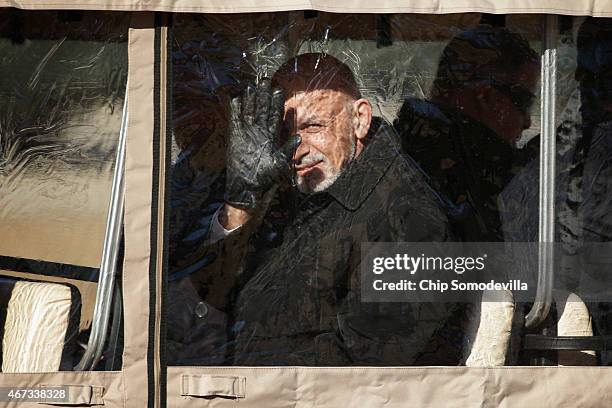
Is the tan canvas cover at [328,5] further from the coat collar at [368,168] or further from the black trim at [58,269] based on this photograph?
the black trim at [58,269]

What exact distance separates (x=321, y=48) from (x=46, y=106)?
3.20 feet

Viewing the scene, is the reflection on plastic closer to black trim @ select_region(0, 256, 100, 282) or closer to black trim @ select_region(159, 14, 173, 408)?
black trim @ select_region(159, 14, 173, 408)

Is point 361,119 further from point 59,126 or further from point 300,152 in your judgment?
point 59,126

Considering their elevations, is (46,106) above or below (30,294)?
above

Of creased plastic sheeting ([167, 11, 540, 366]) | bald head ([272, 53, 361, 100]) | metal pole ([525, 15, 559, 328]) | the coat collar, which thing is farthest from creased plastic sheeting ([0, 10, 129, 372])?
metal pole ([525, 15, 559, 328])

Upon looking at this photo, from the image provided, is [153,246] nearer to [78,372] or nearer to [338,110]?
[78,372]

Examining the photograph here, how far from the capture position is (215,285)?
4078 millimetres

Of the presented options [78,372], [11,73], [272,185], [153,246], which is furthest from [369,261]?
[11,73]

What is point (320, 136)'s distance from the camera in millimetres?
4090

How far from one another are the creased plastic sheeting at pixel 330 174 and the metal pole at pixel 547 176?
0.15ft

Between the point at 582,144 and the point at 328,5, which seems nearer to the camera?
the point at 328,5

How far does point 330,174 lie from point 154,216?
2.05 ft

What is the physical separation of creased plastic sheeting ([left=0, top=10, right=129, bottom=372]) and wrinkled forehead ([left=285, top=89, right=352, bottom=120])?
1.92 feet

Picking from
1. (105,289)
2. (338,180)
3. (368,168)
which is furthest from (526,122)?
(105,289)
